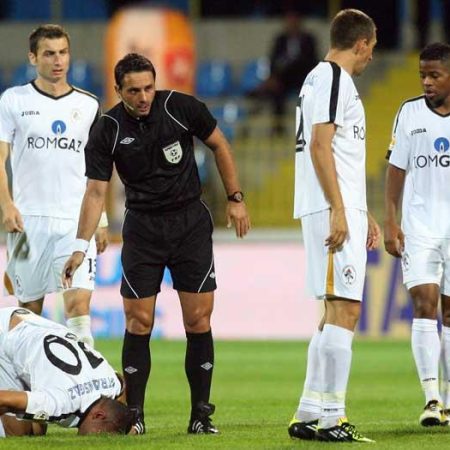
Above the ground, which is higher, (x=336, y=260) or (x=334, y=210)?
(x=334, y=210)

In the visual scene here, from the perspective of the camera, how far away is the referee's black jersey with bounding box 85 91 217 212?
8461mm

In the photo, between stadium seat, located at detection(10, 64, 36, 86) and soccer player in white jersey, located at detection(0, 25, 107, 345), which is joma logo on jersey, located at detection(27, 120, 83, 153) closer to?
soccer player in white jersey, located at detection(0, 25, 107, 345)

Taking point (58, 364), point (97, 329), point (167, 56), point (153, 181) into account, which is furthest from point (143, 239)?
point (167, 56)

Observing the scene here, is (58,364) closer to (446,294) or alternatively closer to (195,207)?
(195,207)

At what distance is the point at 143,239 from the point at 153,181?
33 centimetres

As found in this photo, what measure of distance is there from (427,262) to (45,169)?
257cm

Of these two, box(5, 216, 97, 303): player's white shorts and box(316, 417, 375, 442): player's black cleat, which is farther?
box(5, 216, 97, 303): player's white shorts

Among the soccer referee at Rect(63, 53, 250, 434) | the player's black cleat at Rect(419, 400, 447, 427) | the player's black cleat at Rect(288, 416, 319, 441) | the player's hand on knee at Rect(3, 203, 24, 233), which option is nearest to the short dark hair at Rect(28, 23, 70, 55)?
the player's hand on knee at Rect(3, 203, 24, 233)

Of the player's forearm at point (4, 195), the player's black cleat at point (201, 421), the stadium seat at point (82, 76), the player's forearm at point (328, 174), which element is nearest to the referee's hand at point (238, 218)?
the player's forearm at point (328, 174)

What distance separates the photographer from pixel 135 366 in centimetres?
855

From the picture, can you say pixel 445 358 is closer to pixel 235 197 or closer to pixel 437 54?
pixel 235 197

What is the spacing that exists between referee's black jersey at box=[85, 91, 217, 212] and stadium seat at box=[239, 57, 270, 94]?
15.4 m

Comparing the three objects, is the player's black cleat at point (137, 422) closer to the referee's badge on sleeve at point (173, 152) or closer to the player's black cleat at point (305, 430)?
the player's black cleat at point (305, 430)

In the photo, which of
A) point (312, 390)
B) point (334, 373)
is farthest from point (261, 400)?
point (334, 373)
